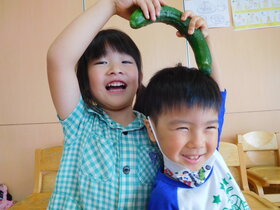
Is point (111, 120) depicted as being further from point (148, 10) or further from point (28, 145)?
point (28, 145)

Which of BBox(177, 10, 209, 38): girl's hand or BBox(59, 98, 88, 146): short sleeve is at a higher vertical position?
BBox(177, 10, 209, 38): girl's hand

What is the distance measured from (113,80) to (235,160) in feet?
3.71

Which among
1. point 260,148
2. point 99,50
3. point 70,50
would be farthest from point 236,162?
point 70,50

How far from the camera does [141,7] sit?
561 mm

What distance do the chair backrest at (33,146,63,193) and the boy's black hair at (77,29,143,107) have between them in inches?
40.4

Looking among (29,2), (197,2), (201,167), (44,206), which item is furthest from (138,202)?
(29,2)

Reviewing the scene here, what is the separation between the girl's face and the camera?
667 mm

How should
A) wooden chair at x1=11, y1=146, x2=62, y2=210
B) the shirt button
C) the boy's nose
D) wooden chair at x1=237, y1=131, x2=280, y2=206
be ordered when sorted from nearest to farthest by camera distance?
the boy's nose < the shirt button < wooden chair at x1=11, y1=146, x2=62, y2=210 < wooden chair at x1=237, y1=131, x2=280, y2=206

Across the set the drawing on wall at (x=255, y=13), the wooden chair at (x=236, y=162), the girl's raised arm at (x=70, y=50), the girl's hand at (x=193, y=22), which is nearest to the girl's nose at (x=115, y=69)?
the girl's raised arm at (x=70, y=50)

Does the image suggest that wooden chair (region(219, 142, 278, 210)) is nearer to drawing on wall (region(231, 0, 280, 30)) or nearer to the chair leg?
the chair leg

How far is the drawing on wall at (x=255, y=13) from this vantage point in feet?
6.52

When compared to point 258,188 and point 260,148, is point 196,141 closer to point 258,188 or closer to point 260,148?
point 258,188

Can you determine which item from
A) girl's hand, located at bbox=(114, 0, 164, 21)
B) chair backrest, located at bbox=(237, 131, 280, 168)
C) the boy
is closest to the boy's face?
the boy

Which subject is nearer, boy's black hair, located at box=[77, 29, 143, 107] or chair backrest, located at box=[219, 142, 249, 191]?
boy's black hair, located at box=[77, 29, 143, 107]
